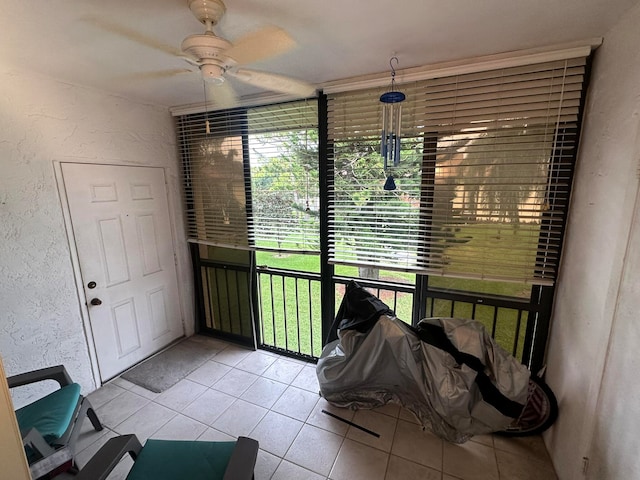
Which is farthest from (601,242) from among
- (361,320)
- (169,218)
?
(169,218)

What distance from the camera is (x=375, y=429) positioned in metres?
1.83

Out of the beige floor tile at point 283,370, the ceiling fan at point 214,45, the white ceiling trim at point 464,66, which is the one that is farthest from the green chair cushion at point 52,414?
the white ceiling trim at point 464,66

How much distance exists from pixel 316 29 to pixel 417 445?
232 cm

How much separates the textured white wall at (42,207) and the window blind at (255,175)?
62cm

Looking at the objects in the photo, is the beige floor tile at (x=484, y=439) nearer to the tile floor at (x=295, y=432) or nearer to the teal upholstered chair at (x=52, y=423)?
the tile floor at (x=295, y=432)

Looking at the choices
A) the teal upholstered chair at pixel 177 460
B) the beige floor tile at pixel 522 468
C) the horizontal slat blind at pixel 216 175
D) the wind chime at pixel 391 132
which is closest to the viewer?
the teal upholstered chair at pixel 177 460

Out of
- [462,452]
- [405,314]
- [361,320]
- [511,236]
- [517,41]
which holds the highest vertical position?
[517,41]

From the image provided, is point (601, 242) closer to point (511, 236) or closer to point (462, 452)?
point (511, 236)

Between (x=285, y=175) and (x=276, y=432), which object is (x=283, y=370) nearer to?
(x=276, y=432)

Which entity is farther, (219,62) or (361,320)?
(361,320)

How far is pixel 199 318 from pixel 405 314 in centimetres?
214

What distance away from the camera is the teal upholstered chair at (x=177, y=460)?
1.11m

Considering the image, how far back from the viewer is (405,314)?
223 cm

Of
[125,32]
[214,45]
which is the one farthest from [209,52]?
[125,32]
